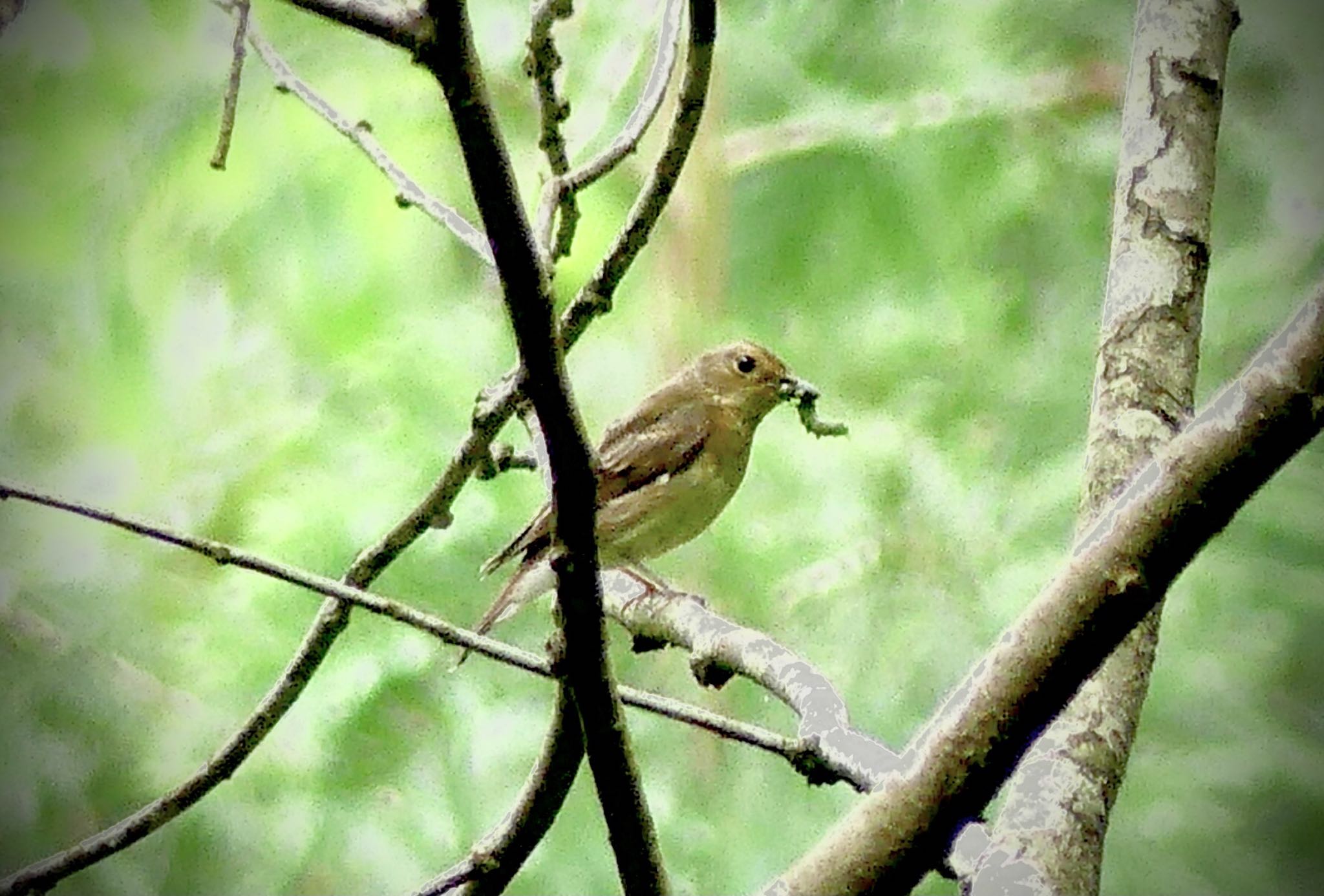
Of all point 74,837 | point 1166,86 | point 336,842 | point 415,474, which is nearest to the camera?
point 1166,86

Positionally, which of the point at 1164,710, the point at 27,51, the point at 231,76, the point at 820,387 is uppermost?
the point at 27,51

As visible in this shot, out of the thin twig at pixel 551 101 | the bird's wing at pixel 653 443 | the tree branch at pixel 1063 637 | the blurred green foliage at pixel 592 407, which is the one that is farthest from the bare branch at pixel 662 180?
the blurred green foliage at pixel 592 407

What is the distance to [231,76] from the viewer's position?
1.47 meters

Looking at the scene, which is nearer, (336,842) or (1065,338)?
(336,842)

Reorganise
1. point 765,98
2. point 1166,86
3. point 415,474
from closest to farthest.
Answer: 1. point 1166,86
2. point 415,474
3. point 765,98

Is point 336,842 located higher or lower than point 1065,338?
lower

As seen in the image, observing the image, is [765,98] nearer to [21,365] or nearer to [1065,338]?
[1065,338]

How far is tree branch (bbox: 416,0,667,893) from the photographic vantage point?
65 centimetres

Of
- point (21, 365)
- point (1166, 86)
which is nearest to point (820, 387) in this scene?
point (1166, 86)

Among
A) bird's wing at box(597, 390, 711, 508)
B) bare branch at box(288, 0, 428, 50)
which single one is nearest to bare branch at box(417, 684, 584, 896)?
bare branch at box(288, 0, 428, 50)

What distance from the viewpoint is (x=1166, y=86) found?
1446 mm

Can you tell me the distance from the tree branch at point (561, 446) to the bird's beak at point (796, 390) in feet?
3.06

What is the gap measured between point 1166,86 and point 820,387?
69cm

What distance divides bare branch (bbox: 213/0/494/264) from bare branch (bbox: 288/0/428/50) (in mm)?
904
